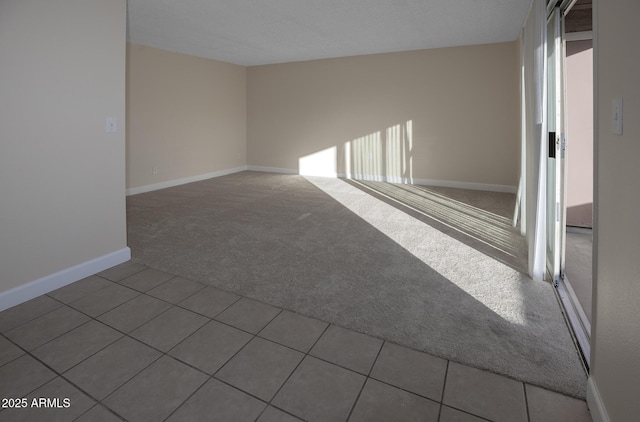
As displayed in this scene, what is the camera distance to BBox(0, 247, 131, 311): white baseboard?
7.36 ft

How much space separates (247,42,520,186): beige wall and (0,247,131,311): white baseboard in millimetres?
4882

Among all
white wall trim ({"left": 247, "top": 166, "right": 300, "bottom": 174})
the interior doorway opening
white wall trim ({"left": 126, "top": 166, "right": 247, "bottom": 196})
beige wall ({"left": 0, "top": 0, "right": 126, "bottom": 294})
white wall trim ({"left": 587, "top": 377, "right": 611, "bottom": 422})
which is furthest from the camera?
white wall trim ({"left": 247, "top": 166, "right": 300, "bottom": 174})

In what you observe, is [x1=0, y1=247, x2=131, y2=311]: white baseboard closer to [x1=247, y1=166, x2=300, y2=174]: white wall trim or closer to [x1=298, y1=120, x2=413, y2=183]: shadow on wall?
[x1=298, y1=120, x2=413, y2=183]: shadow on wall

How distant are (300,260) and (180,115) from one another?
184 inches

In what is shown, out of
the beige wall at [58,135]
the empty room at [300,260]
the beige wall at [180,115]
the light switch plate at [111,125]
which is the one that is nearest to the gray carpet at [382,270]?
the empty room at [300,260]

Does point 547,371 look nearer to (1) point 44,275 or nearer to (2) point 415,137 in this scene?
(1) point 44,275

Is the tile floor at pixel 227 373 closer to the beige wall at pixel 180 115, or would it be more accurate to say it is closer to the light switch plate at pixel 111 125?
the light switch plate at pixel 111 125

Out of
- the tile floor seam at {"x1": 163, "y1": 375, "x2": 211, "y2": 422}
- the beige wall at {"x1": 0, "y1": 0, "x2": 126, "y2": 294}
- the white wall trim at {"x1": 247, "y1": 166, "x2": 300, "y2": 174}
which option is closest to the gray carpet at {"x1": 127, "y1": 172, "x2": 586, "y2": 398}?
the beige wall at {"x1": 0, "y1": 0, "x2": 126, "y2": 294}

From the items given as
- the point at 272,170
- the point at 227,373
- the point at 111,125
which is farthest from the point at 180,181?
the point at 227,373

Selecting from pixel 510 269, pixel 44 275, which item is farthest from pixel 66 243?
pixel 510 269

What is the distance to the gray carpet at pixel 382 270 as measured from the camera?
184 centimetres

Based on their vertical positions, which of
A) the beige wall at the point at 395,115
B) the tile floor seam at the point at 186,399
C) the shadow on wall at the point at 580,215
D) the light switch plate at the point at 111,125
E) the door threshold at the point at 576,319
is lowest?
the tile floor seam at the point at 186,399

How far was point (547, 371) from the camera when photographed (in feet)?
5.33

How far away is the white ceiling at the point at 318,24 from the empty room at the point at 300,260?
0.05 m
